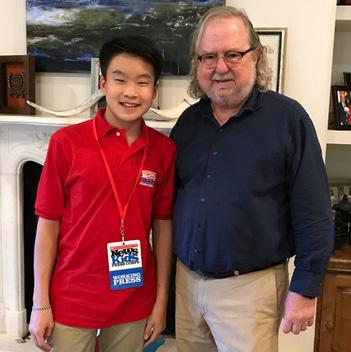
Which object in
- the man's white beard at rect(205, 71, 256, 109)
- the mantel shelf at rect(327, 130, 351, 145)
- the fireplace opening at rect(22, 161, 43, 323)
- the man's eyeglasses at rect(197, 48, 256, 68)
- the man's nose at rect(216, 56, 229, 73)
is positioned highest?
the man's eyeglasses at rect(197, 48, 256, 68)

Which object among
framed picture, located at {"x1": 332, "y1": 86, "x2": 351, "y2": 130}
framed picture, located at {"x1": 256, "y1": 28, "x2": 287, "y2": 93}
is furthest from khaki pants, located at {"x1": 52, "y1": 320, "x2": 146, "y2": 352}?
framed picture, located at {"x1": 332, "y1": 86, "x2": 351, "y2": 130}

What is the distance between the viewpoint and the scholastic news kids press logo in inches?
53.5

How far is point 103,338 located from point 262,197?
65cm

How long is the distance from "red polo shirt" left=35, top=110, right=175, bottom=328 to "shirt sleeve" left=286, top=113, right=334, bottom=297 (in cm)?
43

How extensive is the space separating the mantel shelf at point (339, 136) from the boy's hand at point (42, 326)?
1416 millimetres

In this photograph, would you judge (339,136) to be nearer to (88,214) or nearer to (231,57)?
(231,57)

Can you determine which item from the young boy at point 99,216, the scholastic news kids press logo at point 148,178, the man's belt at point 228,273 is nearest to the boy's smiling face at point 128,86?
the young boy at point 99,216

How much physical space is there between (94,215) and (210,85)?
51 cm

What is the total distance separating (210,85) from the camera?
4.51 feet

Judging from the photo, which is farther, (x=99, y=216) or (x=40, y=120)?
(x=40, y=120)

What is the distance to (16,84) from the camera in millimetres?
2203

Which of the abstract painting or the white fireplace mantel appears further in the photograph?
the white fireplace mantel

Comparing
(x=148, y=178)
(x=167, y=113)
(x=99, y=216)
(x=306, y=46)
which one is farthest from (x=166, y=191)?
(x=306, y=46)

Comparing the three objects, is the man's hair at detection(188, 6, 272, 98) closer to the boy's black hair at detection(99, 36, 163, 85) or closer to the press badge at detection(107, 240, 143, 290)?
the boy's black hair at detection(99, 36, 163, 85)
